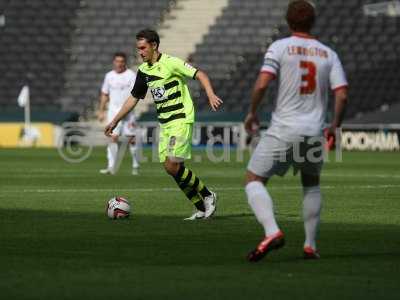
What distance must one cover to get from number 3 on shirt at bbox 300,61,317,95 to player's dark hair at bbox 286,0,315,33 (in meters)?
0.28

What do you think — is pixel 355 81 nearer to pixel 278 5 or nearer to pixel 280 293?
pixel 278 5

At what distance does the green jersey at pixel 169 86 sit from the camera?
14.5 m

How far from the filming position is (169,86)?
14.6 m

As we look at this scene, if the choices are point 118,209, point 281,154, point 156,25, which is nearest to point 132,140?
point 118,209

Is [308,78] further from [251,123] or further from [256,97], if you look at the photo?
[251,123]

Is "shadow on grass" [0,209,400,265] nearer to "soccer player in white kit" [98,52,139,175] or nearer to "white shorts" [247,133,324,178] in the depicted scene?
"white shorts" [247,133,324,178]

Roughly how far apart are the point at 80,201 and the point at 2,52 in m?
31.6

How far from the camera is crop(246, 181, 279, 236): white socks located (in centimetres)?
967

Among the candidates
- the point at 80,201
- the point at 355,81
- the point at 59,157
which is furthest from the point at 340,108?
the point at 355,81

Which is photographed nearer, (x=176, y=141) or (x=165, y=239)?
(x=165, y=239)

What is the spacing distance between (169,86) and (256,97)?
504 cm

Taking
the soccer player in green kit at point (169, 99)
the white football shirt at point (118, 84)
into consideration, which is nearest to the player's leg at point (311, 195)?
the soccer player in green kit at point (169, 99)

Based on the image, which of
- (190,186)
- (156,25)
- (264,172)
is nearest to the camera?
(264,172)

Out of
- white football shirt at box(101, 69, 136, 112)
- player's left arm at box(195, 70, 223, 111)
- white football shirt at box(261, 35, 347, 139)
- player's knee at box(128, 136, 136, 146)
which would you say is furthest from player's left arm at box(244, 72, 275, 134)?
white football shirt at box(101, 69, 136, 112)
